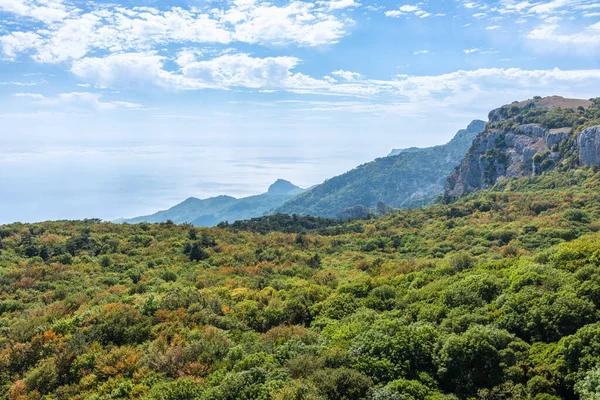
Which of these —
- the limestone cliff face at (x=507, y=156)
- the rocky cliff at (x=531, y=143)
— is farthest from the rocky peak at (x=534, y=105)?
the limestone cliff face at (x=507, y=156)

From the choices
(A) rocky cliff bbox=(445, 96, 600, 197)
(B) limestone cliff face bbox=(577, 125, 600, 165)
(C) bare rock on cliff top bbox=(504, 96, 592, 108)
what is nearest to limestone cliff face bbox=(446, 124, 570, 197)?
(A) rocky cliff bbox=(445, 96, 600, 197)

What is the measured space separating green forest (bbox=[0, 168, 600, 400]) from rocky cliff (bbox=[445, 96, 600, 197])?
5233 centimetres

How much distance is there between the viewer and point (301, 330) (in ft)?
55.8

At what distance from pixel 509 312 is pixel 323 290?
35.4 feet

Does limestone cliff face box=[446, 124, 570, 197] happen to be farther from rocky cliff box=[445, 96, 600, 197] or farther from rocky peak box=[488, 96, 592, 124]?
rocky peak box=[488, 96, 592, 124]

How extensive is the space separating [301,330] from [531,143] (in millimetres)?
98846

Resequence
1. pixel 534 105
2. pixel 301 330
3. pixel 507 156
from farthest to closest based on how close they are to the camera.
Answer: pixel 534 105 → pixel 507 156 → pixel 301 330

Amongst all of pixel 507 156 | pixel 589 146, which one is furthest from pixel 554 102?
pixel 589 146

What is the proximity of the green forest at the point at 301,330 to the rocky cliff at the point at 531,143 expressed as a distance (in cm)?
5233

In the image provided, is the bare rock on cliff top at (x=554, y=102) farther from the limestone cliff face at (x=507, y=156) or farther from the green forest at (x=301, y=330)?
the green forest at (x=301, y=330)

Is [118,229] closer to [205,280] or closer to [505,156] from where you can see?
[205,280]

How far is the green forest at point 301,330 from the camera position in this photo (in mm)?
11781

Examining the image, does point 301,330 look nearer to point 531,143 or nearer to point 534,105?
point 531,143

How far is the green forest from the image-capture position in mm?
11781
